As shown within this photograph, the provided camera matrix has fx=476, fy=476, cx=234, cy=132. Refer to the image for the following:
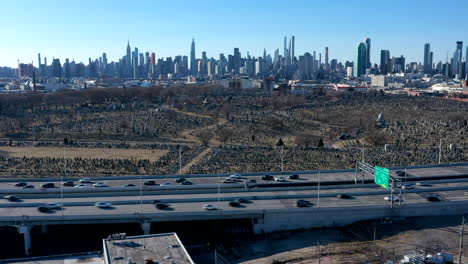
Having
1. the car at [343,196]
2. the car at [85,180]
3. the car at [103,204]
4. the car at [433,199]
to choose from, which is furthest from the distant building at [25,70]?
the car at [433,199]

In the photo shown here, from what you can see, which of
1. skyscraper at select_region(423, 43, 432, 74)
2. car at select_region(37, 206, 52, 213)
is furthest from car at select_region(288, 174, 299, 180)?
skyscraper at select_region(423, 43, 432, 74)

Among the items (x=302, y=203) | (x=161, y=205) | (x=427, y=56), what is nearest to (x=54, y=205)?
(x=161, y=205)

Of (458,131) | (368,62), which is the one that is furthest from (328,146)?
(368,62)

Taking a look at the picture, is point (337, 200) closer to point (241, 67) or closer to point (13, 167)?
point (13, 167)

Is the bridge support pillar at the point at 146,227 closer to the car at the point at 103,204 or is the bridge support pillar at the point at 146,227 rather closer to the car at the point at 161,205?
the car at the point at 161,205

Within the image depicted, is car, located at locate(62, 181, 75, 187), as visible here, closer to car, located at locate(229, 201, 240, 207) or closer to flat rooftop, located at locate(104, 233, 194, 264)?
car, located at locate(229, 201, 240, 207)
